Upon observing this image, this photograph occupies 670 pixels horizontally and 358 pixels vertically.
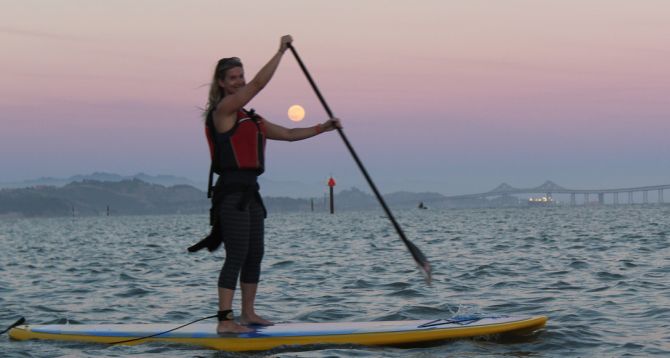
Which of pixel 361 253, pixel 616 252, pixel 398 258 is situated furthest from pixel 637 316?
pixel 361 253

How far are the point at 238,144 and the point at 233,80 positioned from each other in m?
0.50

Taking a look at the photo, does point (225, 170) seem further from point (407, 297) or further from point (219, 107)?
point (407, 297)

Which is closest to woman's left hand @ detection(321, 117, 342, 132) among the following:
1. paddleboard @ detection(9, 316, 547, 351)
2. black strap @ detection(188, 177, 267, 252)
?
black strap @ detection(188, 177, 267, 252)

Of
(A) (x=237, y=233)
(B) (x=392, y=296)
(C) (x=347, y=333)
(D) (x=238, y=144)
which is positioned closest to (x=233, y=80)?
(D) (x=238, y=144)

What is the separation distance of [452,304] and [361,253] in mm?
11007

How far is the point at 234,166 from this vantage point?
7043 mm

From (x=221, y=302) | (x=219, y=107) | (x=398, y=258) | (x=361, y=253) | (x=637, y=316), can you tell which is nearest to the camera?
(x=219, y=107)

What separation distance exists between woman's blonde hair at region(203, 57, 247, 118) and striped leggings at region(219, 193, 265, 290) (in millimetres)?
744

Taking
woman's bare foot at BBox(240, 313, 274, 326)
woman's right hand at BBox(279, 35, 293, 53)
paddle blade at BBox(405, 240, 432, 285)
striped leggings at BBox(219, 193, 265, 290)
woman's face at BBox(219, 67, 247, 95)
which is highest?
woman's right hand at BBox(279, 35, 293, 53)

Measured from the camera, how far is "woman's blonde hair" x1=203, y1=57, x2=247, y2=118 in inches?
274

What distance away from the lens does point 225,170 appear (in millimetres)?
7098

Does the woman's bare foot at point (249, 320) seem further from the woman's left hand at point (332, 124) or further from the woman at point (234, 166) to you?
the woman's left hand at point (332, 124)

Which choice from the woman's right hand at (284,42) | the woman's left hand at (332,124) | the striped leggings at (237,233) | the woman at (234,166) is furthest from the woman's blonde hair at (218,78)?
the woman's left hand at (332,124)

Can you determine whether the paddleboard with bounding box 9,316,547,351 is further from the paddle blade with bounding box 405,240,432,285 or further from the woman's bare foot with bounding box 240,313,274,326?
the paddle blade with bounding box 405,240,432,285
